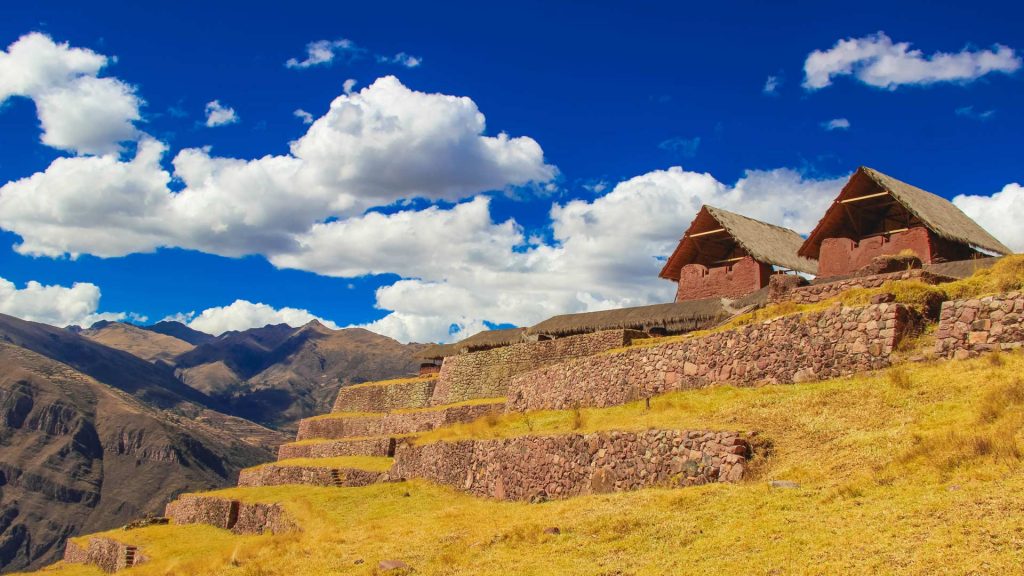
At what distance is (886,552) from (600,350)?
2331 cm

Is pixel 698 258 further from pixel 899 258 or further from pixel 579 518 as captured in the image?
pixel 579 518

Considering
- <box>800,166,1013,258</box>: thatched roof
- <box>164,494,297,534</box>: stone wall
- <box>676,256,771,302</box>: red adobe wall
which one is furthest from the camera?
<box>676,256,771,302</box>: red adobe wall

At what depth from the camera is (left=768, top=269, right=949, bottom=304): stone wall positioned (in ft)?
67.2

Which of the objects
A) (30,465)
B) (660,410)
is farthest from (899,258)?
(30,465)

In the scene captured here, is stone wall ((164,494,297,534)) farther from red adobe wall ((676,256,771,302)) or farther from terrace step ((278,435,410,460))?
red adobe wall ((676,256,771,302))

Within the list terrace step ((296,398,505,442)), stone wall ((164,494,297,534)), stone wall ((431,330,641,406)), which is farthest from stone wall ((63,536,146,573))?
stone wall ((431,330,641,406))

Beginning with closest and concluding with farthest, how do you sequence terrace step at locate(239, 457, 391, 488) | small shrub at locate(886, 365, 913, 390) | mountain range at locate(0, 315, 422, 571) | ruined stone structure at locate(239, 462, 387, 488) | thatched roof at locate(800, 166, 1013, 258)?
1. small shrub at locate(886, 365, 913, 390)
2. ruined stone structure at locate(239, 462, 387, 488)
3. terrace step at locate(239, 457, 391, 488)
4. thatched roof at locate(800, 166, 1013, 258)
5. mountain range at locate(0, 315, 422, 571)

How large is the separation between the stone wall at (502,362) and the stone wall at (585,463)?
9424 mm

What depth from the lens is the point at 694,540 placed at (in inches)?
437

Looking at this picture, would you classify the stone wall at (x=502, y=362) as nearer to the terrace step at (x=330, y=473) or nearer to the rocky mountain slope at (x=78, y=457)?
the terrace step at (x=330, y=473)

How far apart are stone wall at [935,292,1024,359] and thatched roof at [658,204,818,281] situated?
820 inches

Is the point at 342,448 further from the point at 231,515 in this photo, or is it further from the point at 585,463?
the point at 585,463

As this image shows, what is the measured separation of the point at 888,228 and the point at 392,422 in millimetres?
25102

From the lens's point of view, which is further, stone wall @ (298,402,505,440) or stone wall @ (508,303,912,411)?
stone wall @ (298,402,505,440)
